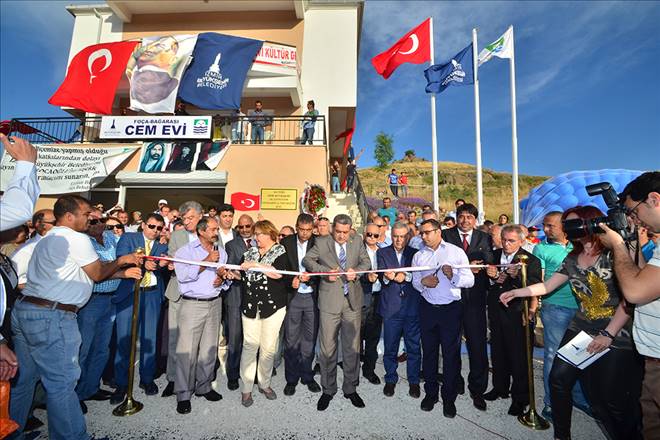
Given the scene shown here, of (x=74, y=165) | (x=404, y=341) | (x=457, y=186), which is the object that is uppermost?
(x=457, y=186)

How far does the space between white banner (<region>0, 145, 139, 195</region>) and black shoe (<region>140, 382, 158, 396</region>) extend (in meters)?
9.23

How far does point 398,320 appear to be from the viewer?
14.5 ft

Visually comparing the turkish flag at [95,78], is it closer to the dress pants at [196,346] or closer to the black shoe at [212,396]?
the dress pants at [196,346]

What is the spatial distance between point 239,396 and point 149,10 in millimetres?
16297

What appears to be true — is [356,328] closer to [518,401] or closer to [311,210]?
[518,401]

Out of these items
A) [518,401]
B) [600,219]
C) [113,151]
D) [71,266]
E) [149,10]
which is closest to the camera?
[600,219]

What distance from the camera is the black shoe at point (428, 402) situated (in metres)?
3.80

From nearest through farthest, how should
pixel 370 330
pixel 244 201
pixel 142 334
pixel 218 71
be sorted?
pixel 142 334, pixel 370 330, pixel 244 201, pixel 218 71

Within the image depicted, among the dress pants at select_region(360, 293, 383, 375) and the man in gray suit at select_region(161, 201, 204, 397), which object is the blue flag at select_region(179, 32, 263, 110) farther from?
the dress pants at select_region(360, 293, 383, 375)

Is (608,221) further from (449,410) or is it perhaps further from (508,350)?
(449,410)

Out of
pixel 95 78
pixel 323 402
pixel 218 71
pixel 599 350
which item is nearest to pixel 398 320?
pixel 323 402

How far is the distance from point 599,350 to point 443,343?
1595 millimetres

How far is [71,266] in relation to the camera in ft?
9.24

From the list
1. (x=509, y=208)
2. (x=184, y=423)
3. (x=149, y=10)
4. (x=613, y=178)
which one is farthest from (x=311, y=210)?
(x=509, y=208)
